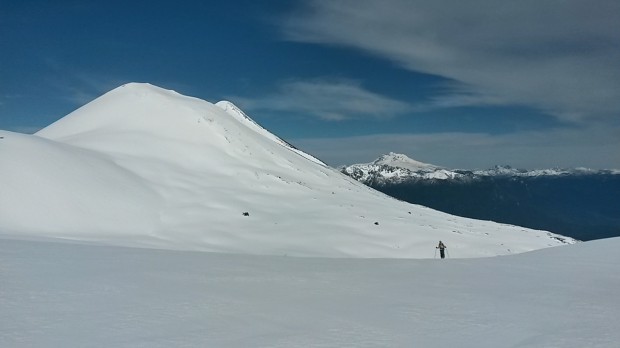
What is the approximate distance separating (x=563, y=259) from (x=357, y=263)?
6307 mm

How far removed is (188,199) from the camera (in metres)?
41.3

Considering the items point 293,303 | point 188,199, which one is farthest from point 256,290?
point 188,199

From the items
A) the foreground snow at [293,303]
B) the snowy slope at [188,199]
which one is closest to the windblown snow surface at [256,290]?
the foreground snow at [293,303]

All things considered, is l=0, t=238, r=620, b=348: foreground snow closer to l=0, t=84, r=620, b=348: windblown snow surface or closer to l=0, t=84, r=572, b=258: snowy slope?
l=0, t=84, r=620, b=348: windblown snow surface

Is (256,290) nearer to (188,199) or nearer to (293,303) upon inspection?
(293,303)

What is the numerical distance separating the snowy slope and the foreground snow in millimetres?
13207

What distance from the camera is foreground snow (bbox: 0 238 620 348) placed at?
20.7 feet

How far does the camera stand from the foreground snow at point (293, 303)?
20.7 ft

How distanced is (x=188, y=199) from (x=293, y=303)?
34.5m

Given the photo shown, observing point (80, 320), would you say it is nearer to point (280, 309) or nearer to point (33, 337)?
point (33, 337)

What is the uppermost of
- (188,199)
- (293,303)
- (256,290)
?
(188,199)

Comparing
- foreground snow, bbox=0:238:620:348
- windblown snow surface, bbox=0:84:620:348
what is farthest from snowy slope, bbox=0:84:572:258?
foreground snow, bbox=0:238:620:348

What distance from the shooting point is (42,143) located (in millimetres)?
40281

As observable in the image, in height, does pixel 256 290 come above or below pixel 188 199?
below
